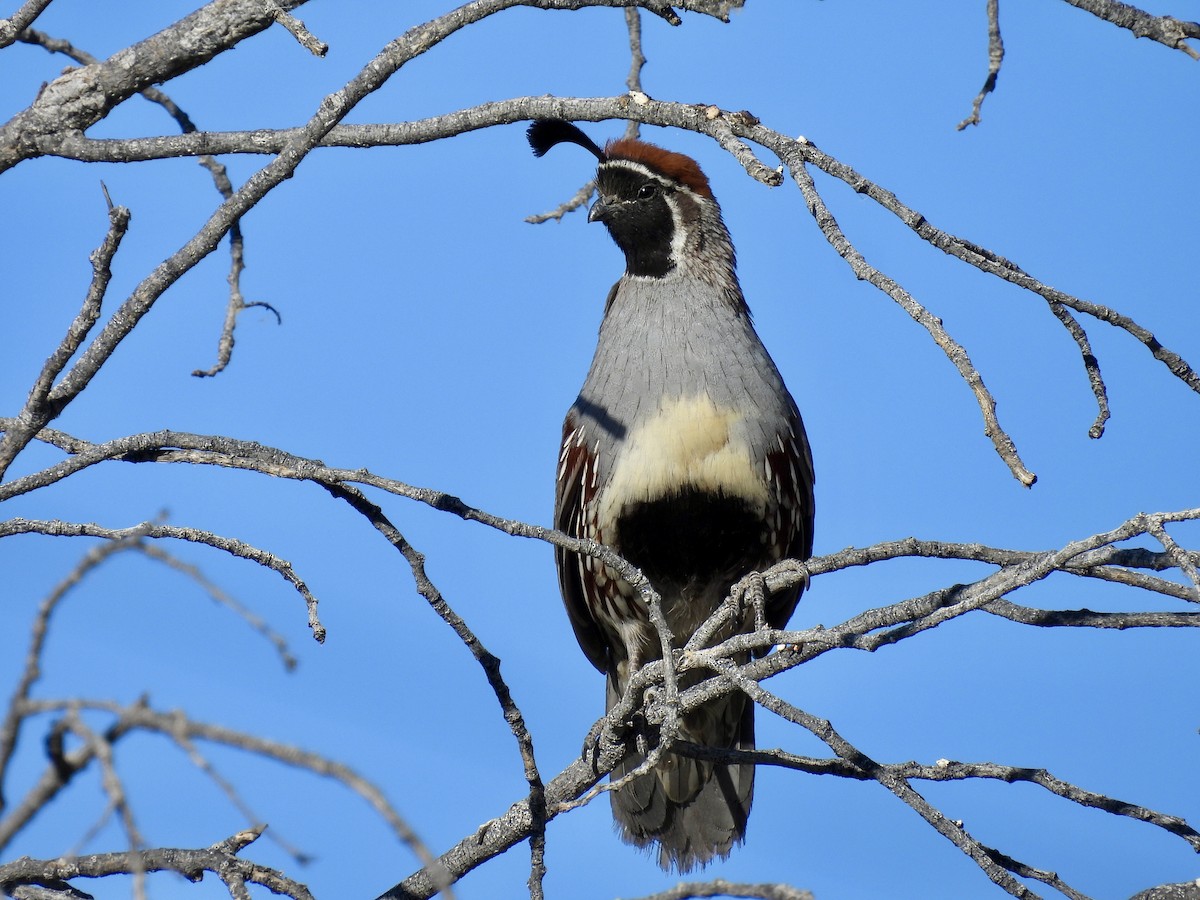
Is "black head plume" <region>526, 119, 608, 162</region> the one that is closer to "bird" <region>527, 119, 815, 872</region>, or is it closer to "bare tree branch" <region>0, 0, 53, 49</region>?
"bird" <region>527, 119, 815, 872</region>

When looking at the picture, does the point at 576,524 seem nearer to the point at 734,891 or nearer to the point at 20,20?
the point at 20,20

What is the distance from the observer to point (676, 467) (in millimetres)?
3768

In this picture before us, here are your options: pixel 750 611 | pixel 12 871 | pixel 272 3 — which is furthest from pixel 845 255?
pixel 750 611

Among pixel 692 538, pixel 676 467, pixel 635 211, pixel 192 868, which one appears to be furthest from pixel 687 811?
pixel 192 868

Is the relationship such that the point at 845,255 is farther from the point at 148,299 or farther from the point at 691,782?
the point at 691,782

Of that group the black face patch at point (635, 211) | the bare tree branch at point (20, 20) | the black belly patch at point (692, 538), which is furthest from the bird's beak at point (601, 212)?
the bare tree branch at point (20, 20)

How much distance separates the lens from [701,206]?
4.42 meters

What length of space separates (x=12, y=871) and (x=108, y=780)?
0.85 meters

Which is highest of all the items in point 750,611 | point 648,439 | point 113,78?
point 113,78

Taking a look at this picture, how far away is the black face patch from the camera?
14.2 feet

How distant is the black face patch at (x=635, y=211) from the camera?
434 cm

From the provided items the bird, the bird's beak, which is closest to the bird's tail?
the bird

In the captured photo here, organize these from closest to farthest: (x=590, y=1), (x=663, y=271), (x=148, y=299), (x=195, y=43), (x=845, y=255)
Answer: (x=845, y=255) < (x=148, y=299) < (x=590, y=1) < (x=195, y=43) < (x=663, y=271)

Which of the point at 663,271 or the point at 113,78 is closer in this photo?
the point at 113,78
